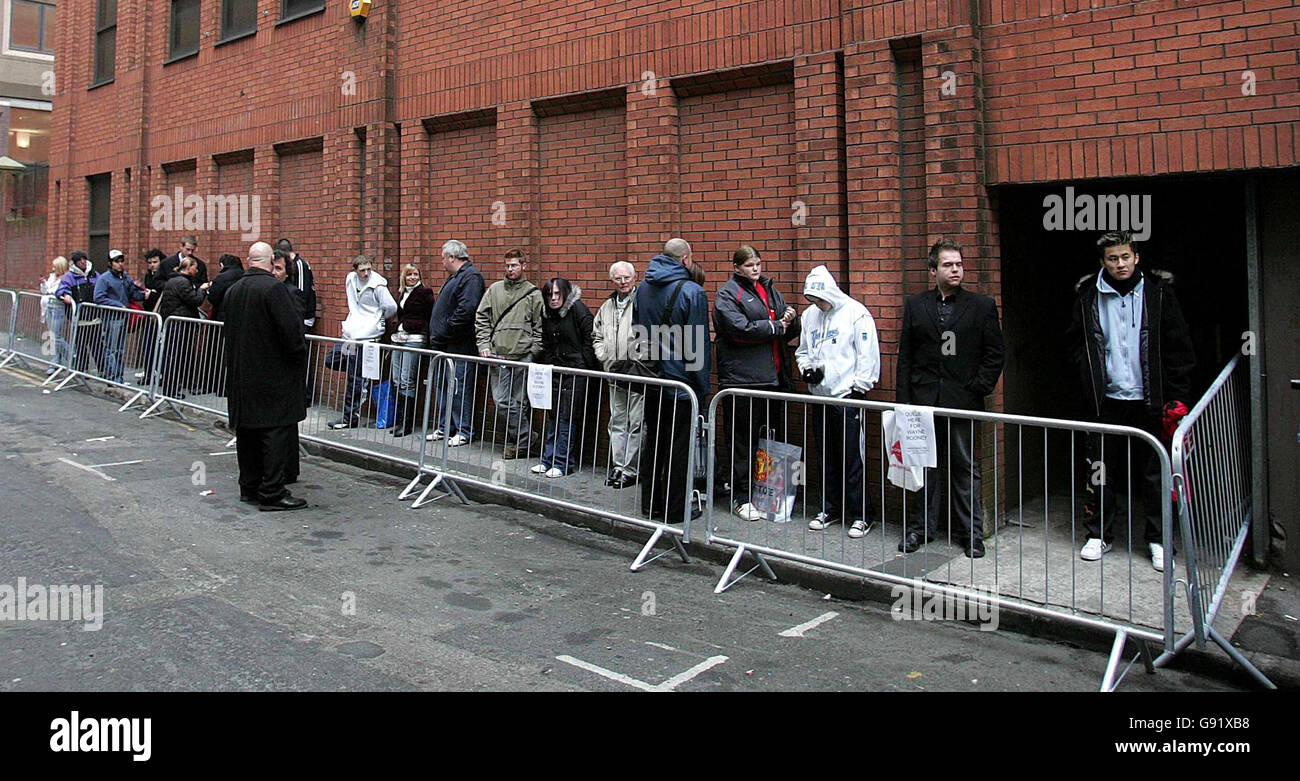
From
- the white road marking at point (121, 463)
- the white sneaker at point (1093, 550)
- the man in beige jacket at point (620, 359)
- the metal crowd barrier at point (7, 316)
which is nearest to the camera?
the white sneaker at point (1093, 550)

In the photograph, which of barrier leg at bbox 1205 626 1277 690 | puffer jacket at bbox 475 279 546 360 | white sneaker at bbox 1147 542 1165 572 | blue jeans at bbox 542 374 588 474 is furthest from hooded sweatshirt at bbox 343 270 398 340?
barrier leg at bbox 1205 626 1277 690

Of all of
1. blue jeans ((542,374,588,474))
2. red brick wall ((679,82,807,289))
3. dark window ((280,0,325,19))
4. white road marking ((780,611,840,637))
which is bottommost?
white road marking ((780,611,840,637))

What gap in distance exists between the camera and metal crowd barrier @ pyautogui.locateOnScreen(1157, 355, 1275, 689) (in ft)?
15.1

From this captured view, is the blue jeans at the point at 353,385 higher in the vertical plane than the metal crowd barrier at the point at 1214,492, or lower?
higher

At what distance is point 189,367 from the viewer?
1136 cm

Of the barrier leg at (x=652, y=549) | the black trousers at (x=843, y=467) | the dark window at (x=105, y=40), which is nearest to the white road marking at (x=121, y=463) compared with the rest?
the barrier leg at (x=652, y=549)

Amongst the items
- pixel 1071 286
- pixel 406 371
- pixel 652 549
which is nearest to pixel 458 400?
pixel 406 371

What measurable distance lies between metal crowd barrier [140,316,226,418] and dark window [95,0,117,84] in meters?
8.45

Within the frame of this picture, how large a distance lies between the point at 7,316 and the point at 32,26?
14262 mm

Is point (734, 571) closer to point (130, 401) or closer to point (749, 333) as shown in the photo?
point (749, 333)

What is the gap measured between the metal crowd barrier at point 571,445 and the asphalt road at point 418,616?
11.4 inches

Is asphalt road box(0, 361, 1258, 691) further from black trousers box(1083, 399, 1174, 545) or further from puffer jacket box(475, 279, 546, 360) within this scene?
puffer jacket box(475, 279, 546, 360)

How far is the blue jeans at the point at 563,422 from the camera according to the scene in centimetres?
791

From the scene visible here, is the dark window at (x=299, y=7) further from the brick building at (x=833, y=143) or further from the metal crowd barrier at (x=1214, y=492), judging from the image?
the metal crowd barrier at (x=1214, y=492)
